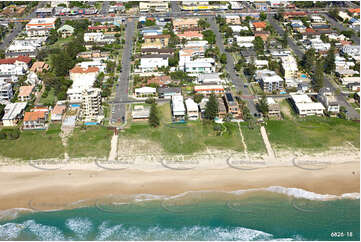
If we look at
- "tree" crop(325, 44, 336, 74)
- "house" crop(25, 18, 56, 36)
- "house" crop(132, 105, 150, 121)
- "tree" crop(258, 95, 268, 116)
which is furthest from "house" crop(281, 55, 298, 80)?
"house" crop(25, 18, 56, 36)

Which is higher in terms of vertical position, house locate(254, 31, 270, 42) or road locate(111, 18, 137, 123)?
house locate(254, 31, 270, 42)

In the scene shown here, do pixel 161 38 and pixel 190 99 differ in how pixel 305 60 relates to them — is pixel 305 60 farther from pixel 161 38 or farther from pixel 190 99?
pixel 161 38

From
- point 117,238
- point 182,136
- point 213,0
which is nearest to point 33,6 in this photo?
point 213,0

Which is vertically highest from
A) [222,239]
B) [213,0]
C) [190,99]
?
[213,0]

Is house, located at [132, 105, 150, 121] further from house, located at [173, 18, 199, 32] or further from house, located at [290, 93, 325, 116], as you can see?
house, located at [173, 18, 199, 32]

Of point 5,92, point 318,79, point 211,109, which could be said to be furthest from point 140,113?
point 318,79

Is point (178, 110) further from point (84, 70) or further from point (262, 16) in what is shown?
point (262, 16)
